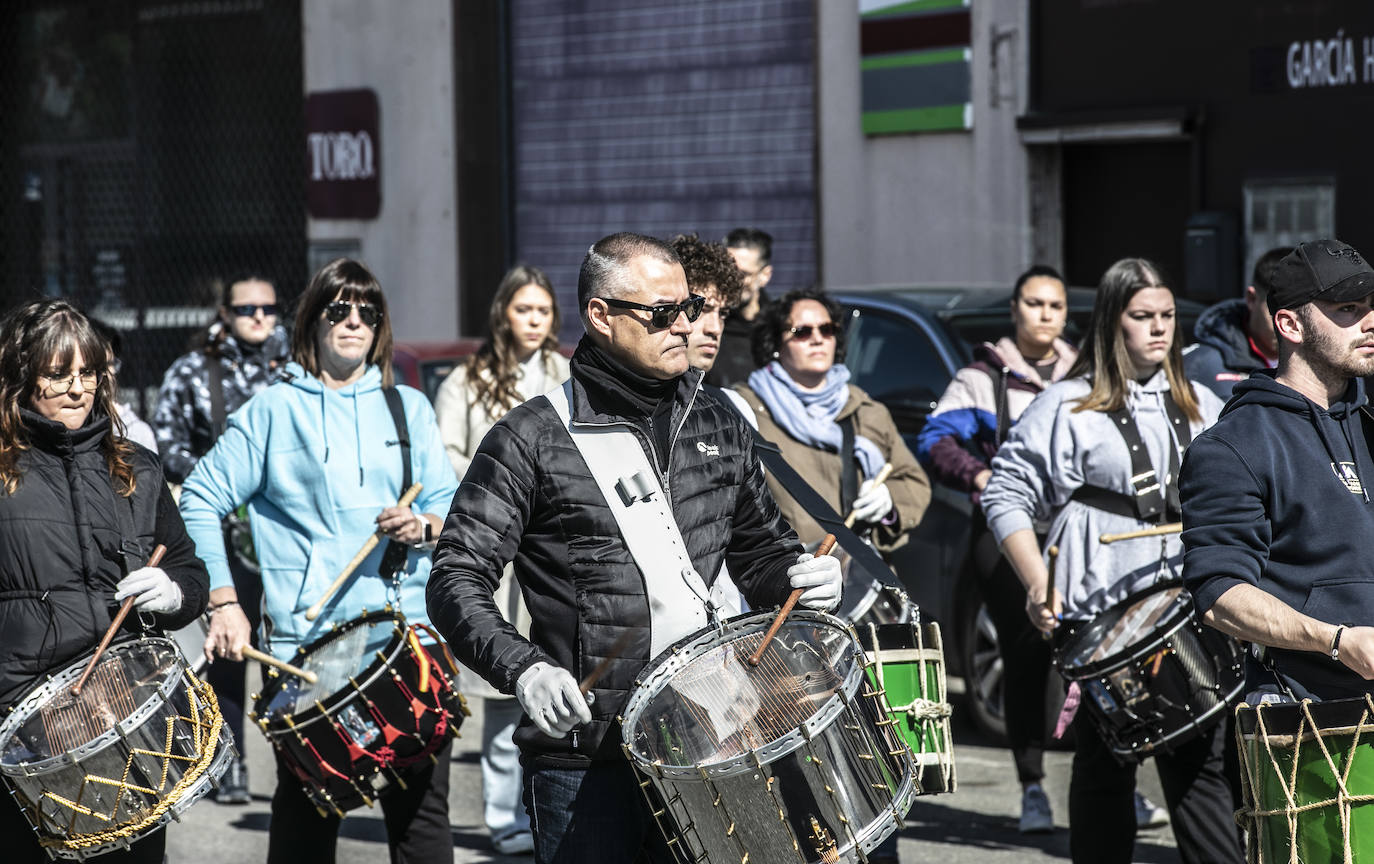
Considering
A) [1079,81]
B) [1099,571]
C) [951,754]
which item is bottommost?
[951,754]

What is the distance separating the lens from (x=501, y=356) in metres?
6.77

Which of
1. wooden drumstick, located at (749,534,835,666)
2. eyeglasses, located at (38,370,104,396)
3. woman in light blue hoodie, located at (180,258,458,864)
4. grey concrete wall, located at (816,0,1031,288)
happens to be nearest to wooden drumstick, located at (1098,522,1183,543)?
wooden drumstick, located at (749,534,835,666)

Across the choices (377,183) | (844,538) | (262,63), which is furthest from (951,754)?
(262,63)

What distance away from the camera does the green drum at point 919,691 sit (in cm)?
467

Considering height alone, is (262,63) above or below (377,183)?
above

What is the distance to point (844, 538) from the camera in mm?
4703

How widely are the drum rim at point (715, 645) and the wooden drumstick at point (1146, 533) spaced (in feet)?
5.48

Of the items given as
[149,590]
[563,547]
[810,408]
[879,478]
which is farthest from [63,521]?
[879,478]

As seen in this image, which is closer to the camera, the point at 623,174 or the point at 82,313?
the point at 82,313

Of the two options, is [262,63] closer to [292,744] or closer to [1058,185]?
[1058,185]

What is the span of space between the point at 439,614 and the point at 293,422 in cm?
180

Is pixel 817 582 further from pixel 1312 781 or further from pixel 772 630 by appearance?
pixel 1312 781

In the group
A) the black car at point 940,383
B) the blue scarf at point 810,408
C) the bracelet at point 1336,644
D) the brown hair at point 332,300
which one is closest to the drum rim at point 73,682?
the brown hair at point 332,300

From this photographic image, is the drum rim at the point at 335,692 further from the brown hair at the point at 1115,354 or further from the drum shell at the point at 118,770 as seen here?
the brown hair at the point at 1115,354
